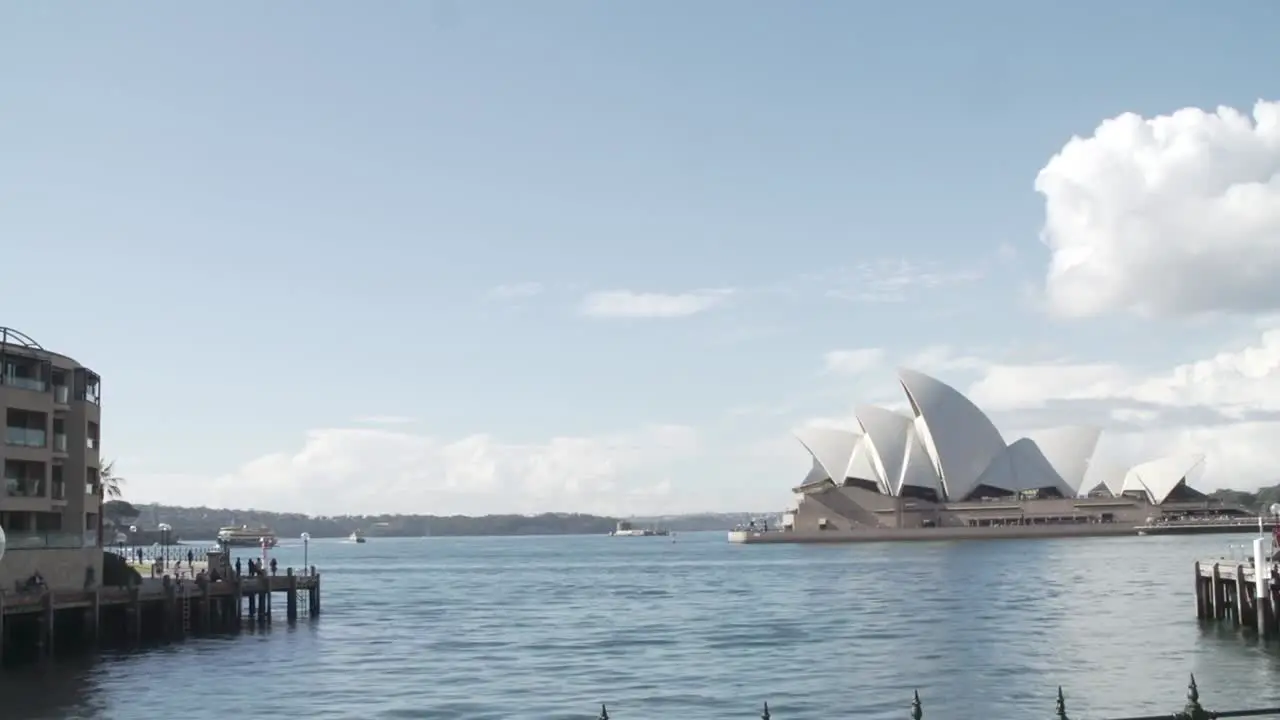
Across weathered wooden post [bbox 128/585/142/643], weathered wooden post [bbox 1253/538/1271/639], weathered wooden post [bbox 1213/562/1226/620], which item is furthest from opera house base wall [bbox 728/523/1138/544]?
weathered wooden post [bbox 128/585/142/643]

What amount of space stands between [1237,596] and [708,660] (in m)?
14.8

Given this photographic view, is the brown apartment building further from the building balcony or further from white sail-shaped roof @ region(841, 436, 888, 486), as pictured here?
white sail-shaped roof @ region(841, 436, 888, 486)

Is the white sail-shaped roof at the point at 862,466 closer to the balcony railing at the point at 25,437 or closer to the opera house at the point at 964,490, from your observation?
the opera house at the point at 964,490

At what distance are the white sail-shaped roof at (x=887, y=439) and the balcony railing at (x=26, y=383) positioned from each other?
98111mm

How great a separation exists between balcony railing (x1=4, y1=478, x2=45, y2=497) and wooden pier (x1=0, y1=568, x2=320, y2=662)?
3.46 metres

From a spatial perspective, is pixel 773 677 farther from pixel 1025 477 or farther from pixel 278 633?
pixel 1025 477

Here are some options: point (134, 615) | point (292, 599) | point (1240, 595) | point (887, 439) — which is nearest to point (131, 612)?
point (134, 615)

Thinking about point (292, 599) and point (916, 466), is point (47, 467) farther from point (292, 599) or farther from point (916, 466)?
point (916, 466)

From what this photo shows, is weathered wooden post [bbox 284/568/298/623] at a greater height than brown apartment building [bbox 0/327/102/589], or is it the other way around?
brown apartment building [bbox 0/327/102/589]

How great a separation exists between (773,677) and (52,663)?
19519 mm

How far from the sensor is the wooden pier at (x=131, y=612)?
38938 millimetres

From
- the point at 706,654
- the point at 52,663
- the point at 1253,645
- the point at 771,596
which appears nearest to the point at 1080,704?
the point at 1253,645

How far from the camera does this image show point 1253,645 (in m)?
36.1

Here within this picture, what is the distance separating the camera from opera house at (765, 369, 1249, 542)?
136 m
